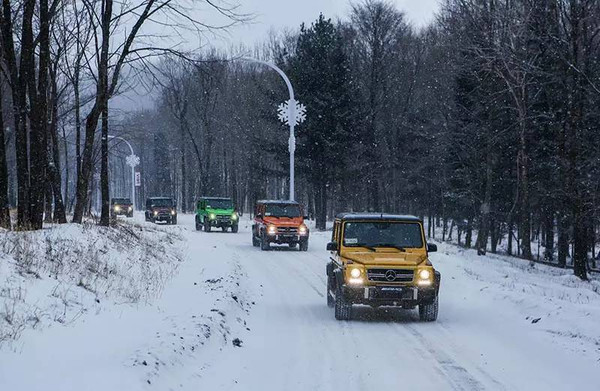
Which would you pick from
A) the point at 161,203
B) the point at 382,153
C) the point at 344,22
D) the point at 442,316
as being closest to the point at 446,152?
the point at 382,153

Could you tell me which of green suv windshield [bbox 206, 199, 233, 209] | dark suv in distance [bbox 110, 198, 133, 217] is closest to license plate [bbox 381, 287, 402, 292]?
green suv windshield [bbox 206, 199, 233, 209]

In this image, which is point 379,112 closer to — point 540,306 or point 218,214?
point 218,214

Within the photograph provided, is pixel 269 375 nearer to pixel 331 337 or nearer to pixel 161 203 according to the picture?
pixel 331 337

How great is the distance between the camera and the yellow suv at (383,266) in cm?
1205

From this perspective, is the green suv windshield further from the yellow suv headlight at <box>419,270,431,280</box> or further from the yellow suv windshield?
the yellow suv headlight at <box>419,270,431,280</box>

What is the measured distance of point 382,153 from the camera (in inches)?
2162

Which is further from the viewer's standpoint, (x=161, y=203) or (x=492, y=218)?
(x=161, y=203)

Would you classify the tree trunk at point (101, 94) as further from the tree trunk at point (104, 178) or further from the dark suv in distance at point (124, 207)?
the dark suv in distance at point (124, 207)

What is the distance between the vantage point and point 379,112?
53.2 meters

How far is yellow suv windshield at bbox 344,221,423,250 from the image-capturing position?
12.9 m

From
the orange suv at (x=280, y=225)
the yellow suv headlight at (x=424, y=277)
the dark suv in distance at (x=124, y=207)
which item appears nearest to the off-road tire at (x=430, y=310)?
the yellow suv headlight at (x=424, y=277)

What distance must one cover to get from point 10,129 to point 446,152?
2795cm

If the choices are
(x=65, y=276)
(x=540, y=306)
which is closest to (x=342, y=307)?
(x=540, y=306)

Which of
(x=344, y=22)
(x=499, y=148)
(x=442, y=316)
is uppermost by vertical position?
(x=344, y=22)
